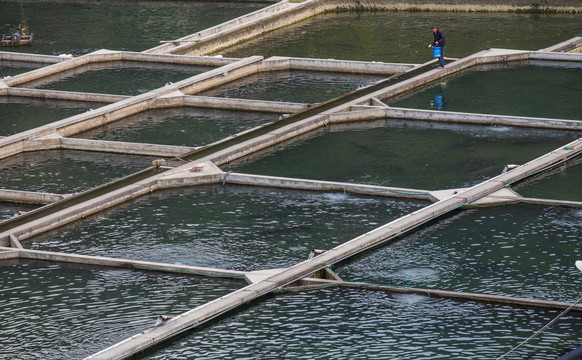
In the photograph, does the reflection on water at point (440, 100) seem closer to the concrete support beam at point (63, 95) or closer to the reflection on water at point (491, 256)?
the reflection on water at point (491, 256)

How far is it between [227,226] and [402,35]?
20467 millimetres

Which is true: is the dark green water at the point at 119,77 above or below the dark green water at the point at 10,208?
above

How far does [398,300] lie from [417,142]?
9229 millimetres

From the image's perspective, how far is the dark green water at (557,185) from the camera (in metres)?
20.8

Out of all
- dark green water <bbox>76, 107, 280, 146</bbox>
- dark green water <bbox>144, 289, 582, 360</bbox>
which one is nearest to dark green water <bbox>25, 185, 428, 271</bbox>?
dark green water <bbox>144, 289, 582, 360</bbox>

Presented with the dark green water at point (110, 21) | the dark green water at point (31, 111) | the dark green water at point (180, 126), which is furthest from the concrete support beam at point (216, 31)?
the dark green water at point (180, 126)

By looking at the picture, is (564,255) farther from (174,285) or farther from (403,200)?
(174,285)

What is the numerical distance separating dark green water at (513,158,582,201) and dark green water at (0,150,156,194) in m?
8.87

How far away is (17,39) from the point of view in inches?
1510

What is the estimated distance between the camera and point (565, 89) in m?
29.0

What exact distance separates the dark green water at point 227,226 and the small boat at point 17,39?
62.3ft

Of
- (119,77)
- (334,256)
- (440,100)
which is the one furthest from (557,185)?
(119,77)

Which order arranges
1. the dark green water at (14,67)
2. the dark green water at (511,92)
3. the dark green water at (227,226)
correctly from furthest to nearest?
the dark green water at (14,67) → the dark green water at (511,92) → the dark green water at (227,226)

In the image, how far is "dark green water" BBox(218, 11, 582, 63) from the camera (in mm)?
35594
